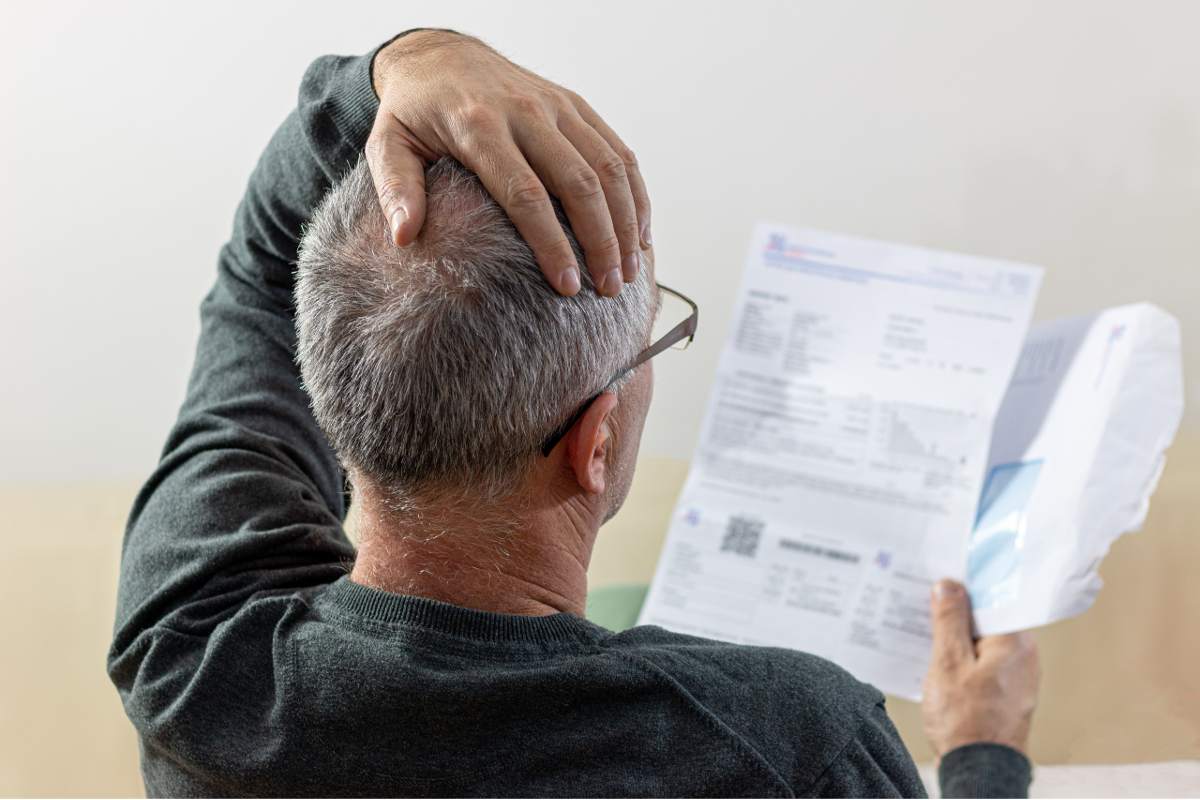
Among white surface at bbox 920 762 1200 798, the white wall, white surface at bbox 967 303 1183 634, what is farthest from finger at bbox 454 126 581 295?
white surface at bbox 920 762 1200 798

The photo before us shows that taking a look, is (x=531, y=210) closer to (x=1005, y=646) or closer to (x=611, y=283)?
(x=611, y=283)

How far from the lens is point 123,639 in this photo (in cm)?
80

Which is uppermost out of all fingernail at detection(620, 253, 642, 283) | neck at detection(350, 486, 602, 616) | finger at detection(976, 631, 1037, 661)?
fingernail at detection(620, 253, 642, 283)

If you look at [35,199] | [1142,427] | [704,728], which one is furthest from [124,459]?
[1142,427]

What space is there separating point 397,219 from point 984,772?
73 cm

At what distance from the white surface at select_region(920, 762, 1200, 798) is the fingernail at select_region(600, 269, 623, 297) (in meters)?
1.02

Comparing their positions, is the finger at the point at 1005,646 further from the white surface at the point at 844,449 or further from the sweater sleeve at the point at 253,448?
the sweater sleeve at the point at 253,448

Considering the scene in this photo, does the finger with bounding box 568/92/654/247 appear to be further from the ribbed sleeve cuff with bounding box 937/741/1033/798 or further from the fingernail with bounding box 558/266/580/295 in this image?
the ribbed sleeve cuff with bounding box 937/741/1033/798

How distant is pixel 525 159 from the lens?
705mm

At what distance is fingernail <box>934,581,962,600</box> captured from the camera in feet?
3.73

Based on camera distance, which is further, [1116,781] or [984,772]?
[1116,781]

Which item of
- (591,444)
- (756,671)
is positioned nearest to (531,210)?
(591,444)

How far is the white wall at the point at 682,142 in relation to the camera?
1.48m

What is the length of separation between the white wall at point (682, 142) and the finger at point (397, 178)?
84cm
